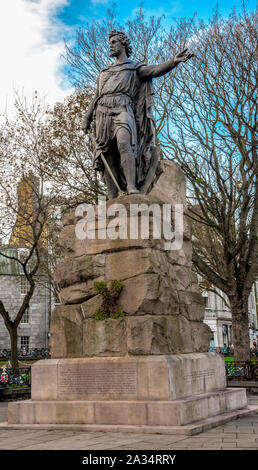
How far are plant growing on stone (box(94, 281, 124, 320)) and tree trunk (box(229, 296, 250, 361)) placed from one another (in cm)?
1219

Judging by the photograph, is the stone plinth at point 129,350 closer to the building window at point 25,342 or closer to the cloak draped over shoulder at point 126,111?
the cloak draped over shoulder at point 126,111

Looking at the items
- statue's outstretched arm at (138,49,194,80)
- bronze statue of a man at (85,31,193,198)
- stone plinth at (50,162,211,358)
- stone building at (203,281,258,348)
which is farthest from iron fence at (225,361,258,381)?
stone building at (203,281,258,348)

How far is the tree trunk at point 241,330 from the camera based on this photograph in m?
18.4

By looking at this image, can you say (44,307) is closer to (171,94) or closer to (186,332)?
(171,94)

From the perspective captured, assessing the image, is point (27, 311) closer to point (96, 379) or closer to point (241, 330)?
→ point (241, 330)

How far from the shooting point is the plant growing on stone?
23.4 ft

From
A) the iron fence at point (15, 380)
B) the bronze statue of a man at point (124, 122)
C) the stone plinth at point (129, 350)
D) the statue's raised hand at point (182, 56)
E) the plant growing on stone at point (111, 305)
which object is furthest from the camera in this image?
the iron fence at point (15, 380)

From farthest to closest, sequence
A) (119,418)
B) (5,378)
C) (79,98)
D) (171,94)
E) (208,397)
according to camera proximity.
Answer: (79,98)
(171,94)
(5,378)
(208,397)
(119,418)

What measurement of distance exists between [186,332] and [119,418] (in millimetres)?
1761

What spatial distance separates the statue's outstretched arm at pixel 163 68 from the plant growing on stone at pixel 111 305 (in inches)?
143

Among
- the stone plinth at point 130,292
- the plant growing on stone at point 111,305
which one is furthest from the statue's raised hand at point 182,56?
the plant growing on stone at point 111,305

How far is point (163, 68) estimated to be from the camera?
826 centimetres

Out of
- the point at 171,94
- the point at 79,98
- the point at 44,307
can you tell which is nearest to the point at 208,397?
the point at 171,94

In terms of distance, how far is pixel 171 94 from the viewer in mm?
19875
